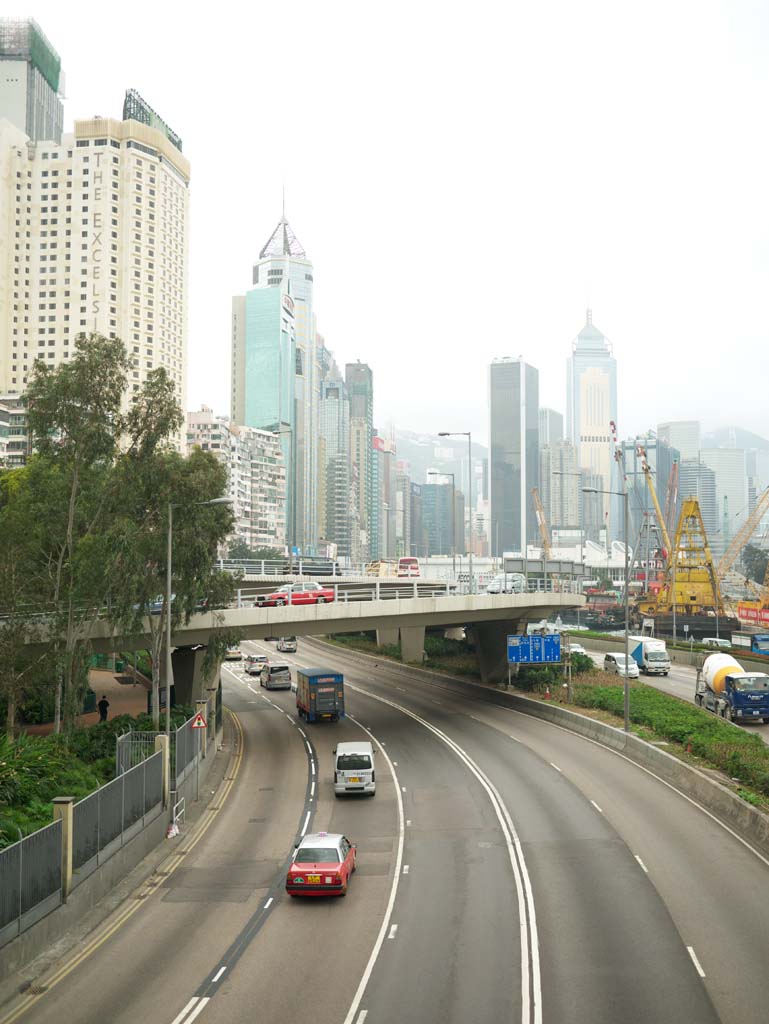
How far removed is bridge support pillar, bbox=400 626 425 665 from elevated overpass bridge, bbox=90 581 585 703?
43.7 ft

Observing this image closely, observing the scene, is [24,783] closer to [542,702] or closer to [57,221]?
[542,702]

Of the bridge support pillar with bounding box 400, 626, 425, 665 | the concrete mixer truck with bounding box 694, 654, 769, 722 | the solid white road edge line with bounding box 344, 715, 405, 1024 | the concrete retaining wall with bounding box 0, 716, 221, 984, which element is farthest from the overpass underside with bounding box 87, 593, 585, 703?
the bridge support pillar with bounding box 400, 626, 425, 665

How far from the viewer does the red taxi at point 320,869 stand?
21859 millimetres

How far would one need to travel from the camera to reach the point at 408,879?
23.4m

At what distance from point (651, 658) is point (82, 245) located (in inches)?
6404

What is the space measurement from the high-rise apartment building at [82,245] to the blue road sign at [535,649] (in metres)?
150

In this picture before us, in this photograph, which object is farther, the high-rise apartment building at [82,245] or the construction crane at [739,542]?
the high-rise apartment building at [82,245]

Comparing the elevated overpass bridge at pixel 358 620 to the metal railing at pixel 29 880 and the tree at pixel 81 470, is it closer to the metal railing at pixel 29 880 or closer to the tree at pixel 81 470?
the tree at pixel 81 470

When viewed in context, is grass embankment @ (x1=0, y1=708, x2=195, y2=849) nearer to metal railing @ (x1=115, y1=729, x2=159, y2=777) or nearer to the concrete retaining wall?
metal railing @ (x1=115, y1=729, x2=159, y2=777)

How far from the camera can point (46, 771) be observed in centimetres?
2605

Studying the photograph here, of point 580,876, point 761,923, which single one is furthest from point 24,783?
point 761,923

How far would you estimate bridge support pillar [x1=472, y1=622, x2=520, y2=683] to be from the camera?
64312mm

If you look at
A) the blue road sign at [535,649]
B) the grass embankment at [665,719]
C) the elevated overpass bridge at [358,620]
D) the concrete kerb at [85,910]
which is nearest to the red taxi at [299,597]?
the elevated overpass bridge at [358,620]

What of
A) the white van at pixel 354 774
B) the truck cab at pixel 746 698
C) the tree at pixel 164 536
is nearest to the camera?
the white van at pixel 354 774
